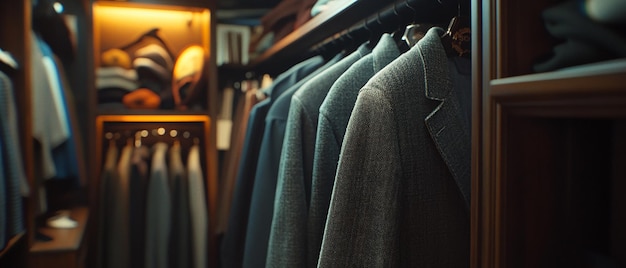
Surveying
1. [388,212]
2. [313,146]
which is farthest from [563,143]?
[313,146]

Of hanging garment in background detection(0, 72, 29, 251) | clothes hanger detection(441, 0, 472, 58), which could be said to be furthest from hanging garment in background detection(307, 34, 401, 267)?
hanging garment in background detection(0, 72, 29, 251)

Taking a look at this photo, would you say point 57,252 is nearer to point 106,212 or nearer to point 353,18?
point 106,212

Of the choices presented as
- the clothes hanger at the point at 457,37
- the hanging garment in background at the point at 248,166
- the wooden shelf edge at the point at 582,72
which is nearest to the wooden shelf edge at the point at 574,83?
the wooden shelf edge at the point at 582,72

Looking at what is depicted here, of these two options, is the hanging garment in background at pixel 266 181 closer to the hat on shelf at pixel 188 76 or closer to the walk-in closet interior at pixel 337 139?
the walk-in closet interior at pixel 337 139

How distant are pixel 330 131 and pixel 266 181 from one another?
39 centimetres

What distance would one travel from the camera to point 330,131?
0.90 metres

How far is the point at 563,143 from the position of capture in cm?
56

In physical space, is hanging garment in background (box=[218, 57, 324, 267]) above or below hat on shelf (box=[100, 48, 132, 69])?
below

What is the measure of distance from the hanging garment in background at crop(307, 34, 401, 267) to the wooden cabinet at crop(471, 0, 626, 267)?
1.16 ft

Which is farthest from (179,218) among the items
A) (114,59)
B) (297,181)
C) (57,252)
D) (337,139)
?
(337,139)

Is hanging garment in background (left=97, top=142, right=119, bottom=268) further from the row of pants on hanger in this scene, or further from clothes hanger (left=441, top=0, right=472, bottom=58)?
clothes hanger (left=441, top=0, right=472, bottom=58)

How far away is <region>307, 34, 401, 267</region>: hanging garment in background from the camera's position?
90 cm

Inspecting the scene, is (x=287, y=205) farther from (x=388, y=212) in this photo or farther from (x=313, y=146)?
(x=388, y=212)

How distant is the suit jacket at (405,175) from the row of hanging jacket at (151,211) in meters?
1.28
